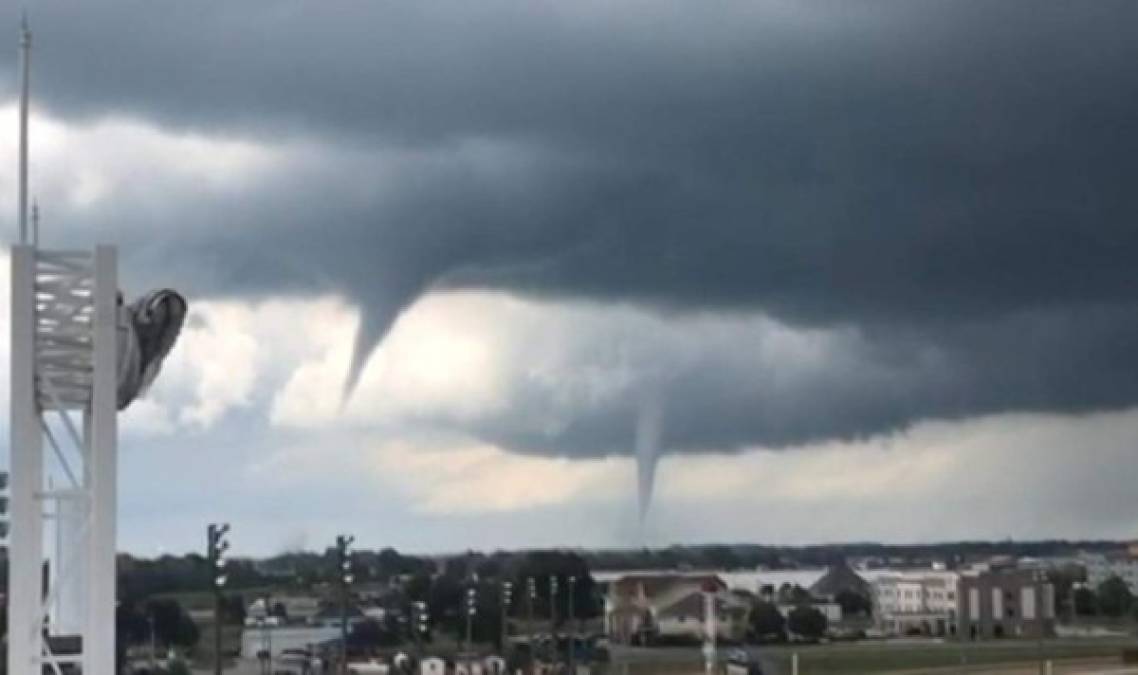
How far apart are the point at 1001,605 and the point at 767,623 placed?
17.2m

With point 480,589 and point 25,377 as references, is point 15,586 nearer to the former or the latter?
point 25,377

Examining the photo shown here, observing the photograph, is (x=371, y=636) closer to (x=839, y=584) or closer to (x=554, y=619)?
(x=554, y=619)

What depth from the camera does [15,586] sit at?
→ 24.8 metres

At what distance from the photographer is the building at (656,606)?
5310 inches

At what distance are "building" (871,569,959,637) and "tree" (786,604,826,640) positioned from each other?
4.90 metres

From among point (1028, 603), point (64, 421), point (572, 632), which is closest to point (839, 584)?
point (1028, 603)

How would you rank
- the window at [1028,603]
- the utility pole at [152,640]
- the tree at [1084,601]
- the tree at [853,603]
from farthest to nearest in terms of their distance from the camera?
the tree at [1084,601] < the tree at [853,603] < the window at [1028,603] < the utility pole at [152,640]

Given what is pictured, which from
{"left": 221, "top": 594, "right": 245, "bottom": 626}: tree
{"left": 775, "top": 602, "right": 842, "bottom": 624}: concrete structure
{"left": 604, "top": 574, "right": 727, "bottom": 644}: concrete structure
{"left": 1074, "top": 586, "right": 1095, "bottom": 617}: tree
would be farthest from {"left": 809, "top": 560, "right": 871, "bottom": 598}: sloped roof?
{"left": 221, "top": 594, "right": 245, "bottom": 626}: tree

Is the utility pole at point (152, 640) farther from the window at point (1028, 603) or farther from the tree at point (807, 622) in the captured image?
the window at point (1028, 603)

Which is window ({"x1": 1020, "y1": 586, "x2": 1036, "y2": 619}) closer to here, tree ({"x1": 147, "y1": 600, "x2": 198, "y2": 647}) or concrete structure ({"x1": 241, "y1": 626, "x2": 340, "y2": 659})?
concrete structure ({"x1": 241, "y1": 626, "x2": 340, "y2": 659})

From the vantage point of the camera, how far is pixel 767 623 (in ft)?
474

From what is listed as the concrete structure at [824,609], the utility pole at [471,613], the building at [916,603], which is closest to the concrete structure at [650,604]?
the utility pole at [471,613]

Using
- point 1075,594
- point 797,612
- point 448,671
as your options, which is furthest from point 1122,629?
point 448,671

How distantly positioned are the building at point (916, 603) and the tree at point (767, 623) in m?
7.95
